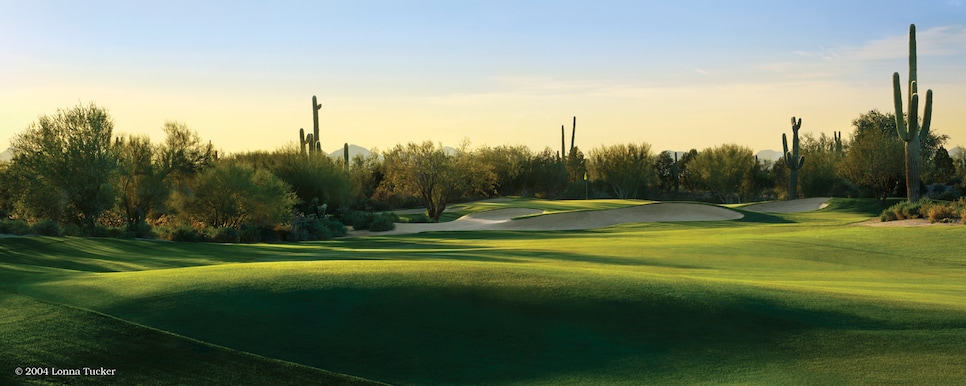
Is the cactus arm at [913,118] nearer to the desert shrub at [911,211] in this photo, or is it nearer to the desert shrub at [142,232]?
the desert shrub at [911,211]

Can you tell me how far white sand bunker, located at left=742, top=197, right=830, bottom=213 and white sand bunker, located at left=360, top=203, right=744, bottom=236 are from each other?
8063 millimetres

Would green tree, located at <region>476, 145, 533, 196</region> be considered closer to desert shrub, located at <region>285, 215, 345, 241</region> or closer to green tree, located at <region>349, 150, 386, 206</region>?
green tree, located at <region>349, 150, 386, 206</region>

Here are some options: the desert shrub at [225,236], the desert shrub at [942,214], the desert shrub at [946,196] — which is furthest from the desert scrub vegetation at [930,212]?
the desert shrub at [225,236]

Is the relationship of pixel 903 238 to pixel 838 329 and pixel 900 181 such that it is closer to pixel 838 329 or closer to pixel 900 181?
pixel 838 329

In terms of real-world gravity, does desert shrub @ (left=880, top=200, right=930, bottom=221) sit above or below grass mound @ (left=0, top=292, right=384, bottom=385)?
above

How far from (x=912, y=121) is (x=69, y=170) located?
123 feet

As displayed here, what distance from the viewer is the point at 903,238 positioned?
2430 centimetres

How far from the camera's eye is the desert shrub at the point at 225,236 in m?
28.2

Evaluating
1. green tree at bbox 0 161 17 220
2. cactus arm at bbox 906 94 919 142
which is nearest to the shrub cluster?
green tree at bbox 0 161 17 220

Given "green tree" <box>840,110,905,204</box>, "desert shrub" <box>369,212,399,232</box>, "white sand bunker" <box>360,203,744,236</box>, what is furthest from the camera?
"green tree" <box>840,110,905,204</box>

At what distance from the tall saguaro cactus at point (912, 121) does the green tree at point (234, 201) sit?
29830mm

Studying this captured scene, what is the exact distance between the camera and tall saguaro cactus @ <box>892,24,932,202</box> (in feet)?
126

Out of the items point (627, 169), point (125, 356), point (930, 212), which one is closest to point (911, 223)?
point (930, 212)

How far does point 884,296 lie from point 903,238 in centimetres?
1421
